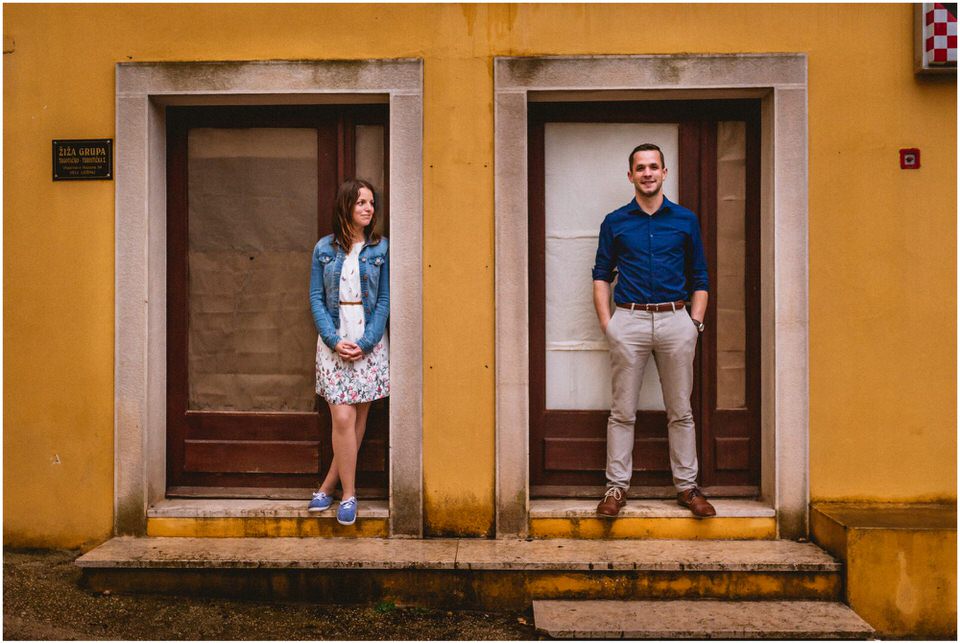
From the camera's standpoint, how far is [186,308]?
5672 millimetres

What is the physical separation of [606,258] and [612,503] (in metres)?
1.47

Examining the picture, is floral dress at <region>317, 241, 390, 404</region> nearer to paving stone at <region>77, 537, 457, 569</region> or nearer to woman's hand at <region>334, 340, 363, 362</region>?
woman's hand at <region>334, 340, 363, 362</region>

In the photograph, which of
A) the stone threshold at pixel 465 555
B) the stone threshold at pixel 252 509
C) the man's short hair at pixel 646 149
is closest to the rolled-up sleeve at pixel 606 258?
the man's short hair at pixel 646 149

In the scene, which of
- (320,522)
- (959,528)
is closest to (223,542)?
(320,522)

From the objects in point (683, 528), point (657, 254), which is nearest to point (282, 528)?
point (683, 528)

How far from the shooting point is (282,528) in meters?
5.29

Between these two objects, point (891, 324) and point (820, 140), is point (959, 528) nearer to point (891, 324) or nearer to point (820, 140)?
point (891, 324)

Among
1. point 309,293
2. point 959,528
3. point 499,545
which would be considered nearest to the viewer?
point 959,528

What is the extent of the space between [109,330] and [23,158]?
3.96 ft

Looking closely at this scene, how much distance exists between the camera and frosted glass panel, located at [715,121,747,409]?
18.1ft

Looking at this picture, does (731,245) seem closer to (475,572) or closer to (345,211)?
(345,211)

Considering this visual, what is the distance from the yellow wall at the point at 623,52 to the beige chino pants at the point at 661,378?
74cm

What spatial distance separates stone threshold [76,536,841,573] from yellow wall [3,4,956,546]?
343 mm

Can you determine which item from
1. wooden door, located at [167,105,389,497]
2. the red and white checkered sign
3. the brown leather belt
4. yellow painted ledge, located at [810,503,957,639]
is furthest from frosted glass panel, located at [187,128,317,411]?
the red and white checkered sign
